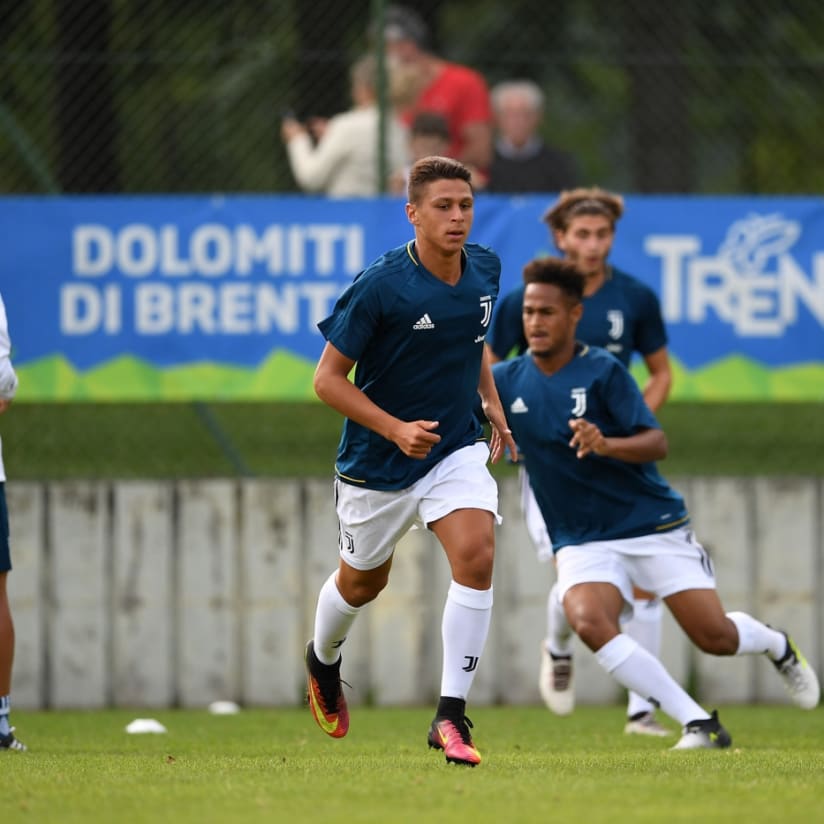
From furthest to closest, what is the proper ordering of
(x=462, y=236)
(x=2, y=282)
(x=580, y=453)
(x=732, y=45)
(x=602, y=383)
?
(x=732, y=45), (x=2, y=282), (x=602, y=383), (x=580, y=453), (x=462, y=236)

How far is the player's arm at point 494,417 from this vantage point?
6621 millimetres

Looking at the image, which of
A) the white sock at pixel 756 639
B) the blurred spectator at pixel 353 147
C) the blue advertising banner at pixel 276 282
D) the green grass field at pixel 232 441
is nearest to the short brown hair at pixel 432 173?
the white sock at pixel 756 639

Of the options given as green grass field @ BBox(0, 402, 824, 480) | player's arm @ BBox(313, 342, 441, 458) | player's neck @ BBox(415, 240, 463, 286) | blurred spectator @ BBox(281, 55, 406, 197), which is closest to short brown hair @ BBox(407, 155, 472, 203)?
player's neck @ BBox(415, 240, 463, 286)

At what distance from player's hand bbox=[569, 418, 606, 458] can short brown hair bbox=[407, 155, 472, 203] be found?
1.19 meters

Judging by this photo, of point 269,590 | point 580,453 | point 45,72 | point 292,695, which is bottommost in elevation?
point 292,695

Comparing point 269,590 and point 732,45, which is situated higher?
point 732,45

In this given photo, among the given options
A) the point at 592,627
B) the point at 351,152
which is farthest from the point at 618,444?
the point at 351,152

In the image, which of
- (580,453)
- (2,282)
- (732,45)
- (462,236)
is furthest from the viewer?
(732,45)

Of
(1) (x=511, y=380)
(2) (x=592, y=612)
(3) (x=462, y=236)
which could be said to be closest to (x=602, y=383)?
(1) (x=511, y=380)

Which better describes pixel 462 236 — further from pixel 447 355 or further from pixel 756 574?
pixel 756 574

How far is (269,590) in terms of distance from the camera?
10500 millimetres

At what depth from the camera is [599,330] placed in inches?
339

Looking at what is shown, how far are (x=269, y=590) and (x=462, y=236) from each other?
4.69m

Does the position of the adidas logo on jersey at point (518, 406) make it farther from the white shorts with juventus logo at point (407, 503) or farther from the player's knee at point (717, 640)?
A: the player's knee at point (717, 640)
